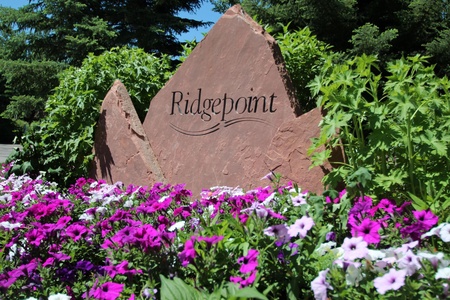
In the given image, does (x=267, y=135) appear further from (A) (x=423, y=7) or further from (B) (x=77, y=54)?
(B) (x=77, y=54)

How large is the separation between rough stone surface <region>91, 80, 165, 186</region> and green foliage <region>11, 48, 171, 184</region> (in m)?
0.19

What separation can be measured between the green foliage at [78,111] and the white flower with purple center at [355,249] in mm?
4303

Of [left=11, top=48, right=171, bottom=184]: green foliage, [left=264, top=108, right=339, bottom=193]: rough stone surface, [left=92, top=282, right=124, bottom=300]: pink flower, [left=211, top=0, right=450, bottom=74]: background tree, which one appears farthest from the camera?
[left=211, top=0, right=450, bottom=74]: background tree

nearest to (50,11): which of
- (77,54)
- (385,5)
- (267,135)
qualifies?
(77,54)

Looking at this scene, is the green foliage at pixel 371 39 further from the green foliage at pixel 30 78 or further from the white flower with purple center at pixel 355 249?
the green foliage at pixel 30 78

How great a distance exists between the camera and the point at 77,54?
53.9 ft

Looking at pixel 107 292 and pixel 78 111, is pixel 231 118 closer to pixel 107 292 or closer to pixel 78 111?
pixel 78 111

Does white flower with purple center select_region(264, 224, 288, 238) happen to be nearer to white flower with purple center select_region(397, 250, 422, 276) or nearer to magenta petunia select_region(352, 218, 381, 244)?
magenta petunia select_region(352, 218, 381, 244)

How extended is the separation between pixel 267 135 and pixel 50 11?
15.1m

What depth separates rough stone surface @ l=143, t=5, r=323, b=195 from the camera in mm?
4156

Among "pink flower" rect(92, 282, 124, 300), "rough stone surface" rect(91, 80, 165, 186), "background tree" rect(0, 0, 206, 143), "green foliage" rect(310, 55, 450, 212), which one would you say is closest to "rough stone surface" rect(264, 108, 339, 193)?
"green foliage" rect(310, 55, 450, 212)

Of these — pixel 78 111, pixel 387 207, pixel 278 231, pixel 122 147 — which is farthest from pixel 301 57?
pixel 278 231

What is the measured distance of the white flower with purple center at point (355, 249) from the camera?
1.67 meters

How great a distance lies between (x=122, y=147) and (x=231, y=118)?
1.40 m
